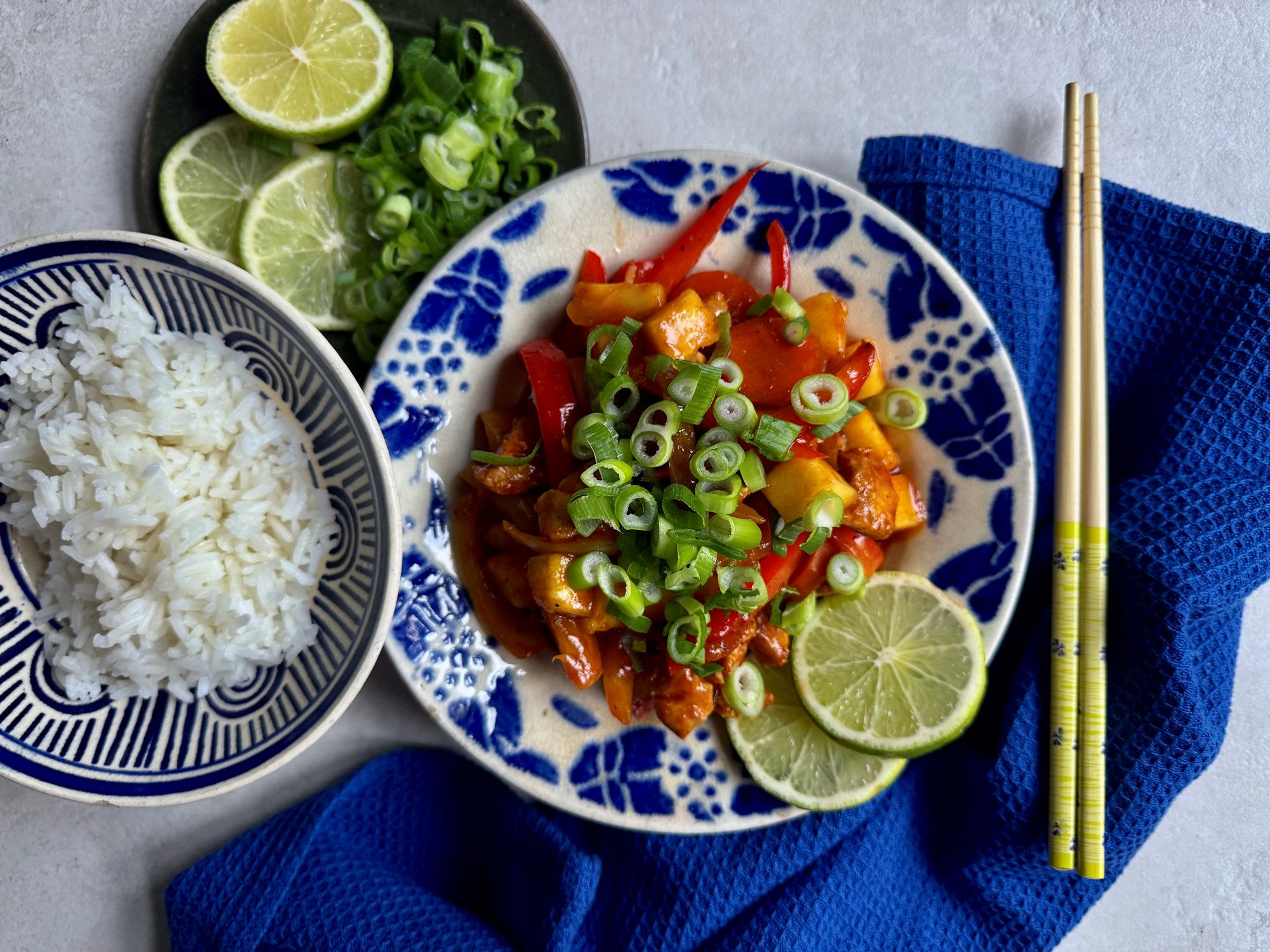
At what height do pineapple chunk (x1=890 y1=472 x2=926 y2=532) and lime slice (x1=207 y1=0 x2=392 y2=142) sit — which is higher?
lime slice (x1=207 y1=0 x2=392 y2=142)

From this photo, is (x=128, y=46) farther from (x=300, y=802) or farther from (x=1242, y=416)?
(x=1242, y=416)

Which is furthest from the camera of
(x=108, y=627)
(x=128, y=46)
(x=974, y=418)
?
(x=128, y=46)

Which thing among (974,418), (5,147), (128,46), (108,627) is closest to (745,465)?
(974,418)

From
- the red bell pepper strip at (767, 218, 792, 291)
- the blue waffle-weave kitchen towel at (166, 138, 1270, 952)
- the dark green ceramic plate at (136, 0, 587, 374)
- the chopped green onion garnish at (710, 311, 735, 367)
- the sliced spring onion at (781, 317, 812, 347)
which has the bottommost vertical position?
the blue waffle-weave kitchen towel at (166, 138, 1270, 952)

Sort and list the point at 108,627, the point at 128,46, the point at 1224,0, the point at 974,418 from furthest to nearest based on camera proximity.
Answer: the point at 1224,0 → the point at 128,46 → the point at 974,418 → the point at 108,627

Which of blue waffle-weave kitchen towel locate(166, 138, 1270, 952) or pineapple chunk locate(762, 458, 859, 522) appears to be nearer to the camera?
pineapple chunk locate(762, 458, 859, 522)

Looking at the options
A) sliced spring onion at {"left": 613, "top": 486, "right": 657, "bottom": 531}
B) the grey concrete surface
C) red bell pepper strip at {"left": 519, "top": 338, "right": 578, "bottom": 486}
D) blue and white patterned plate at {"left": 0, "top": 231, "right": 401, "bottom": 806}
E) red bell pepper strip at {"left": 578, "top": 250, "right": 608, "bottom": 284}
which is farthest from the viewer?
the grey concrete surface

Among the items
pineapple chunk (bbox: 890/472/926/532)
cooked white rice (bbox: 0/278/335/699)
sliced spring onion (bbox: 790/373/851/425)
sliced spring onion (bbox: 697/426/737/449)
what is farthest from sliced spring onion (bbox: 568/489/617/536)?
pineapple chunk (bbox: 890/472/926/532)

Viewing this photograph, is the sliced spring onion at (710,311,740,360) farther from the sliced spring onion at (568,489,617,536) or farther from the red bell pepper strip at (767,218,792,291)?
the sliced spring onion at (568,489,617,536)

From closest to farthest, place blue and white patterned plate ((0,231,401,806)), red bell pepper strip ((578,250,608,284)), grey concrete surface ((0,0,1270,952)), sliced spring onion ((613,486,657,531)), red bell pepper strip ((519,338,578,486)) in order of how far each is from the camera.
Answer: blue and white patterned plate ((0,231,401,806)), sliced spring onion ((613,486,657,531)), red bell pepper strip ((519,338,578,486)), red bell pepper strip ((578,250,608,284)), grey concrete surface ((0,0,1270,952))
